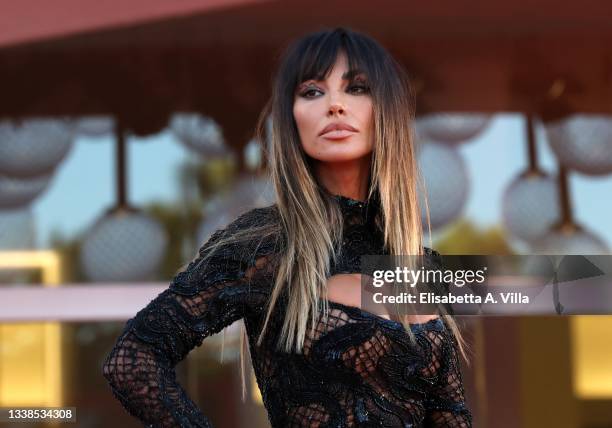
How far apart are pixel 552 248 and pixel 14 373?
1.94 metres

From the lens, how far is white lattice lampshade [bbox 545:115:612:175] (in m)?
3.79

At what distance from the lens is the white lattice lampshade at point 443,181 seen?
373 cm

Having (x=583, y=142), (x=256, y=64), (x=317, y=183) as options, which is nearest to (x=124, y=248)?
(x=256, y=64)

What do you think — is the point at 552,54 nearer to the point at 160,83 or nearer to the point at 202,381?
the point at 160,83

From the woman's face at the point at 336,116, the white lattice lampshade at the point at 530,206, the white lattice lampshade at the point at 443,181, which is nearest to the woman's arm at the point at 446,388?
the woman's face at the point at 336,116

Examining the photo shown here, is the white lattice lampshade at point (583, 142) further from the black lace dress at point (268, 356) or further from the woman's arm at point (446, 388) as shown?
the black lace dress at point (268, 356)

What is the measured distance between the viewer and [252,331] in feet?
4.66

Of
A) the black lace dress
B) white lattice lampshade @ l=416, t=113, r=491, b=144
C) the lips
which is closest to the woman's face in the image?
the lips

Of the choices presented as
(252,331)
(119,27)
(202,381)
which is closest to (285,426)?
(252,331)

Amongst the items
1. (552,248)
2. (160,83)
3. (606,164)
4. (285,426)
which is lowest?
(285,426)

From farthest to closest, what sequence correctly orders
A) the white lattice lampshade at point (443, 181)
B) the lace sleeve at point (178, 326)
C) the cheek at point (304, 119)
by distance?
the white lattice lampshade at point (443, 181)
the cheek at point (304, 119)
the lace sleeve at point (178, 326)

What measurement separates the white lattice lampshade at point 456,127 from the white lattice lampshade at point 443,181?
0.17 ft

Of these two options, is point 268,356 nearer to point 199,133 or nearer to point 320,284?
point 320,284

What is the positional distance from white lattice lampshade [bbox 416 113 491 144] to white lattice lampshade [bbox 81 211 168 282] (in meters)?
1.02
